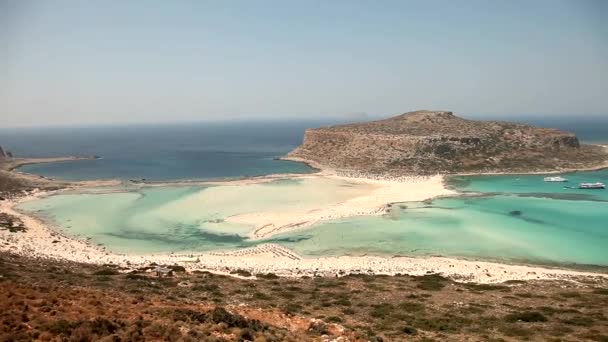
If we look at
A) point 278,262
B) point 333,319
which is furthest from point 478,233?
point 333,319

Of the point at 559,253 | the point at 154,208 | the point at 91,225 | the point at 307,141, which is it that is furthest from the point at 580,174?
the point at 91,225

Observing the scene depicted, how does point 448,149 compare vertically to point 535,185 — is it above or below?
above

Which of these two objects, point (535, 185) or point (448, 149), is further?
point (448, 149)

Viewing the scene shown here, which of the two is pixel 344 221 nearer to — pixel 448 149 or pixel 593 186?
pixel 593 186

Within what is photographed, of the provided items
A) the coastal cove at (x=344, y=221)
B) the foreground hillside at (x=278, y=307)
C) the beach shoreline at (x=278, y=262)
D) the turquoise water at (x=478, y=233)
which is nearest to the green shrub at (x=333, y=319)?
the foreground hillside at (x=278, y=307)

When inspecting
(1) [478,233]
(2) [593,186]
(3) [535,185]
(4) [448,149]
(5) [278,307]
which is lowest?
(1) [478,233]

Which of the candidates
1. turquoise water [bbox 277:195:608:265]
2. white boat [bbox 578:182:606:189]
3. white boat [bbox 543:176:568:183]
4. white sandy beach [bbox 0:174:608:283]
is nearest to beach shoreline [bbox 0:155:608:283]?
white sandy beach [bbox 0:174:608:283]
